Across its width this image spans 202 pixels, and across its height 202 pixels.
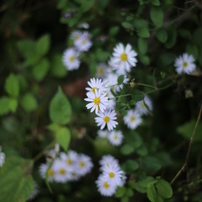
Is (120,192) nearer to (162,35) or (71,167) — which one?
(71,167)

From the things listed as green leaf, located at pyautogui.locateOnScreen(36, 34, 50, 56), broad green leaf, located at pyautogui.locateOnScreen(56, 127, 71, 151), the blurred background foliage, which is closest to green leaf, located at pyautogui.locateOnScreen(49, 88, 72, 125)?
broad green leaf, located at pyautogui.locateOnScreen(56, 127, 71, 151)

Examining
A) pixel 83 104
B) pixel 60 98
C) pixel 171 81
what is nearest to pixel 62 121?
pixel 60 98

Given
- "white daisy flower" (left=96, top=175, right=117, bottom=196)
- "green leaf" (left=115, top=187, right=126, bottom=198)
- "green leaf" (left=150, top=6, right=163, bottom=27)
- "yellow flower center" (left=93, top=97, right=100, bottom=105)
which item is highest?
"green leaf" (left=150, top=6, right=163, bottom=27)

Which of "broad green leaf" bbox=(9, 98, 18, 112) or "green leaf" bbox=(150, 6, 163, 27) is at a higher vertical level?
"green leaf" bbox=(150, 6, 163, 27)

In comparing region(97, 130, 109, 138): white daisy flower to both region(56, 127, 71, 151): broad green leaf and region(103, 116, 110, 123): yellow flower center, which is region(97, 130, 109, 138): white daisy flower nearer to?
region(56, 127, 71, 151): broad green leaf

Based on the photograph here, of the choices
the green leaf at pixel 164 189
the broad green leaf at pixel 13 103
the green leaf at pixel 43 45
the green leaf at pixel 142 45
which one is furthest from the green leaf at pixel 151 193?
the green leaf at pixel 43 45

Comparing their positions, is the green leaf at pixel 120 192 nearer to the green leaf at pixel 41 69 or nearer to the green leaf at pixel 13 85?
the green leaf at pixel 13 85
